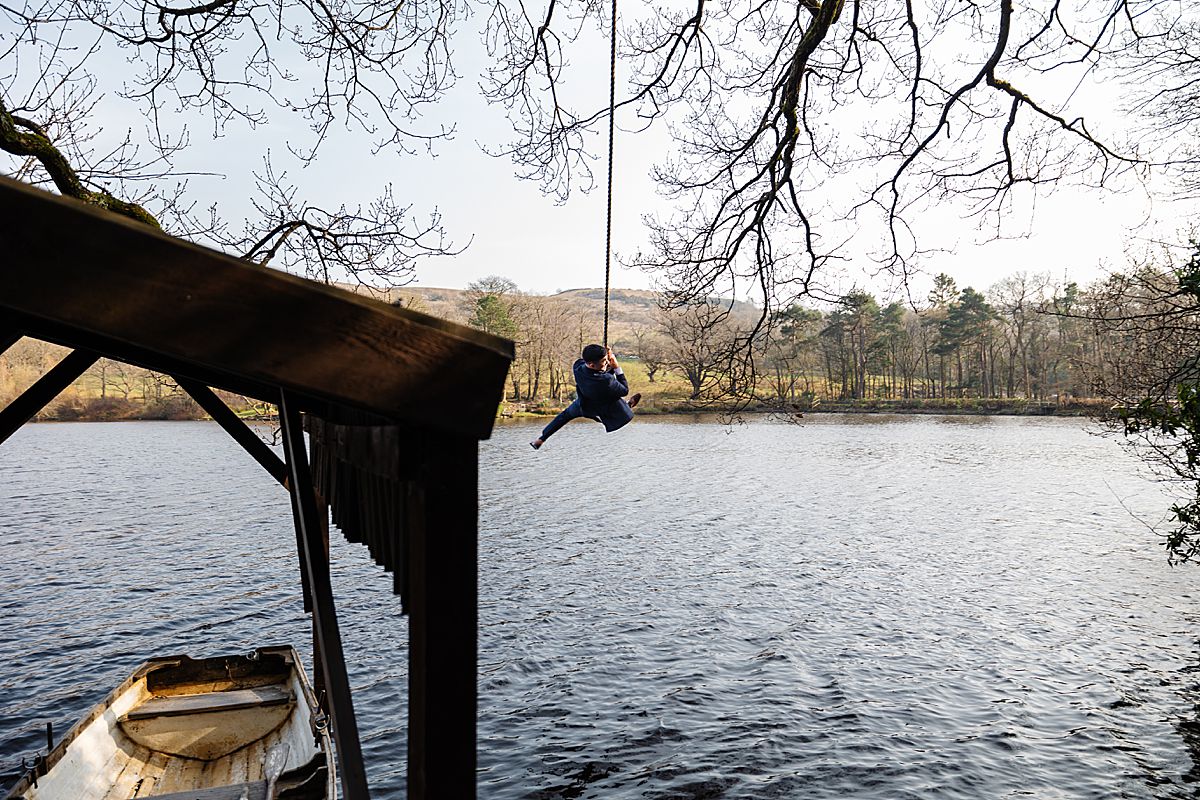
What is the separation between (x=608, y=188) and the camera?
764 cm

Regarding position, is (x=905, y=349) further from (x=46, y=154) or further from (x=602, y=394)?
(x=46, y=154)

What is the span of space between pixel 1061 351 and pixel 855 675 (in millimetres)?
63909

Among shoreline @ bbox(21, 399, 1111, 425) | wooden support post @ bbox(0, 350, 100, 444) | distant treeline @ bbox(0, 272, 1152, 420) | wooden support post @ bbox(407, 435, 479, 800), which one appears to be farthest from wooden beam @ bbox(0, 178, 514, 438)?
distant treeline @ bbox(0, 272, 1152, 420)

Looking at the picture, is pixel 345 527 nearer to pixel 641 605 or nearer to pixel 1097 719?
pixel 1097 719

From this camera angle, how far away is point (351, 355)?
1997 millimetres

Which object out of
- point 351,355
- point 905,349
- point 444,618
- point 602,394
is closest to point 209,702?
point 602,394

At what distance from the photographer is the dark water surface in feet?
32.2

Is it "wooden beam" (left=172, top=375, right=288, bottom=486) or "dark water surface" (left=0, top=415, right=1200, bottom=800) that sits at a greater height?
"wooden beam" (left=172, top=375, right=288, bottom=486)

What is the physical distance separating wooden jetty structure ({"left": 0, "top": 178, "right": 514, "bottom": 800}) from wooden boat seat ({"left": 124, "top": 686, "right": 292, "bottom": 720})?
6290 mm

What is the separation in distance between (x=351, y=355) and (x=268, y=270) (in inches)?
9.8

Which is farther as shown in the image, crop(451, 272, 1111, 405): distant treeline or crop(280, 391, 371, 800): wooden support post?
crop(451, 272, 1111, 405): distant treeline

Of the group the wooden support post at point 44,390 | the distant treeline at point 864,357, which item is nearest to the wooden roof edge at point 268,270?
the wooden support post at point 44,390

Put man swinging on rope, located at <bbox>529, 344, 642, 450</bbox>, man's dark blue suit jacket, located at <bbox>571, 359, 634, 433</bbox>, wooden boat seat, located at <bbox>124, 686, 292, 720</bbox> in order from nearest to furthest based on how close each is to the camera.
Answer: wooden boat seat, located at <bbox>124, 686, 292, 720</bbox> → man swinging on rope, located at <bbox>529, 344, 642, 450</bbox> → man's dark blue suit jacket, located at <bbox>571, 359, 634, 433</bbox>

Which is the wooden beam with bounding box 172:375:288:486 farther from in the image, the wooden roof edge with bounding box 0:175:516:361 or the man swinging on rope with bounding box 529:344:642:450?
the wooden roof edge with bounding box 0:175:516:361
